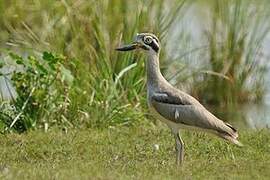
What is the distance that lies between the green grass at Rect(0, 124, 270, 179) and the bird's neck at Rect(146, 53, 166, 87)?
2.54 ft

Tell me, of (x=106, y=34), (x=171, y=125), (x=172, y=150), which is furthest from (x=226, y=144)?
(x=106, y=34)

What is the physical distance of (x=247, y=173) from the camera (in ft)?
28.7

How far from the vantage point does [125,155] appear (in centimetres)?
998

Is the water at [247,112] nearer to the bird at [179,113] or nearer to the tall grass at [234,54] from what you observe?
the tall grass at [234,54]

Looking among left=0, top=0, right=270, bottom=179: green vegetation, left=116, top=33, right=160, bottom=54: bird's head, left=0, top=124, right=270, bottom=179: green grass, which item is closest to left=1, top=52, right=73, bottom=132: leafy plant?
left=0, top=0, right=270, bottom=179: green vegetation

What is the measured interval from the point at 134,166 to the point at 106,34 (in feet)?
14.6

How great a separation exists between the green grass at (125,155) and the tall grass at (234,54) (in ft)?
9.06

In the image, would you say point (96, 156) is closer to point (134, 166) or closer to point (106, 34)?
point (134, 166)

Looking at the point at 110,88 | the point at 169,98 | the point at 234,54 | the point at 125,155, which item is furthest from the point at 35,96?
the point at 234,54

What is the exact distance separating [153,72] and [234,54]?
16.6ft

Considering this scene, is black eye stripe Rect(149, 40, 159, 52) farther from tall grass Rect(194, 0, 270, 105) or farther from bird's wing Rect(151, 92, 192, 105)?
tall grass Rect(194, 0, 270, 105)

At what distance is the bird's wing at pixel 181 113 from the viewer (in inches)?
360

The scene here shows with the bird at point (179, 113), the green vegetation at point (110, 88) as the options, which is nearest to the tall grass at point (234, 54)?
the green vegetation at point (110, 88)

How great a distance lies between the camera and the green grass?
8.70 m
